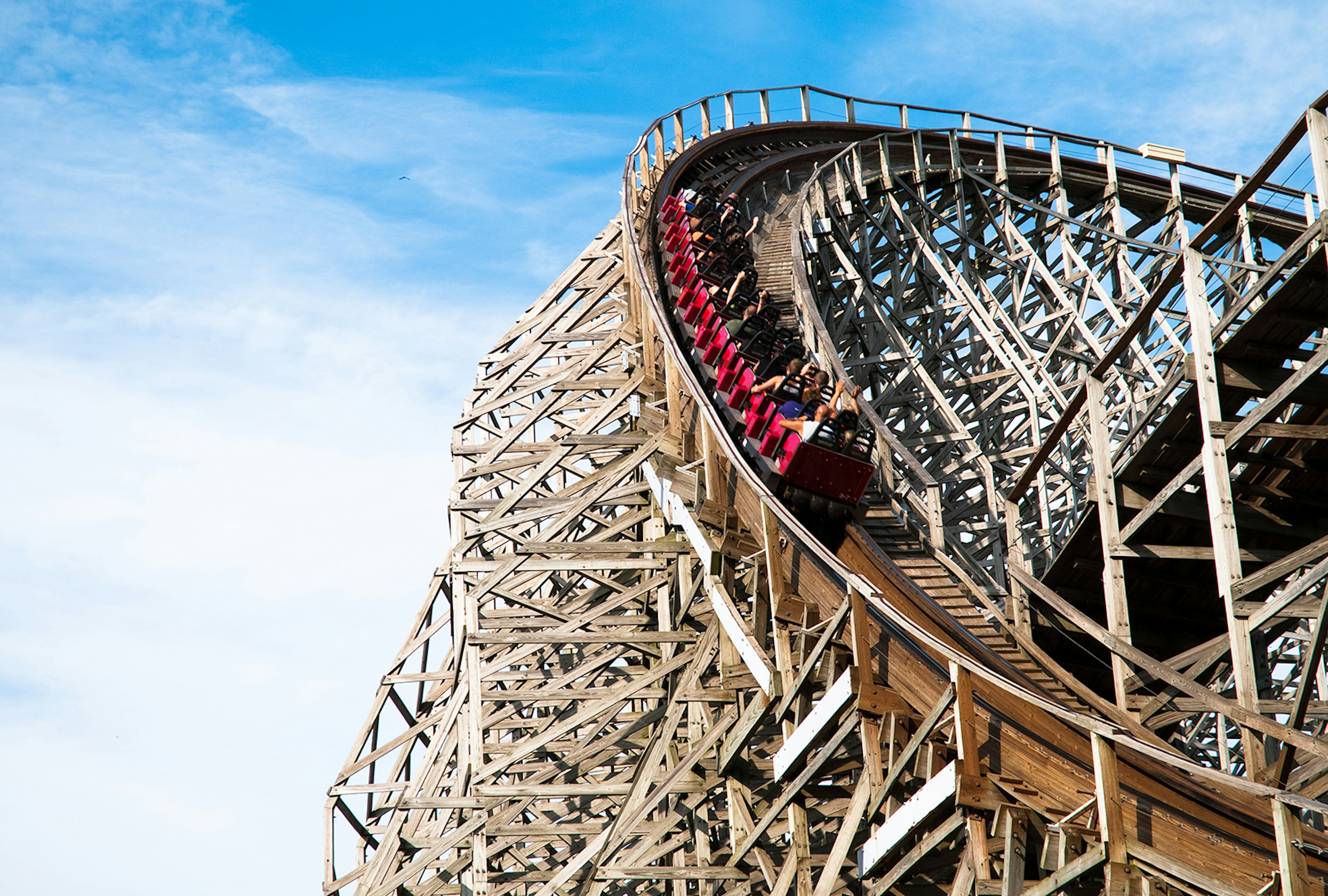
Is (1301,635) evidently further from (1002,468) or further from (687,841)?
(687,841)

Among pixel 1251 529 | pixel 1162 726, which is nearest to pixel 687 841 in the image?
pixel 1162 726

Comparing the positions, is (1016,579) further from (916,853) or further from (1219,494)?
(916,853)

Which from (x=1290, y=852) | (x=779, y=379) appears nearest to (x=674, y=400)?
(x=779, y=379)

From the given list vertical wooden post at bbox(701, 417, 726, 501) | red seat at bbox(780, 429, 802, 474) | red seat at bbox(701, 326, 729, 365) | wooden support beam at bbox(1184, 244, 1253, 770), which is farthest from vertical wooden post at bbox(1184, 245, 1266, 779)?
red seat at bbox(701, 326, 729, 365)

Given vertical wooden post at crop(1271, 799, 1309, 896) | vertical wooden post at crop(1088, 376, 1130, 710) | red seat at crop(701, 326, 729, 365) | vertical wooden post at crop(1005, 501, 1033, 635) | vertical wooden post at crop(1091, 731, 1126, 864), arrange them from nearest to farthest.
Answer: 1. vertical wooden post at crop(1271, 799, 1309, 896)
2. vertical wooden post at crop(1091, 731, 1126, 864)
3. vertical wooden post at crop(1088, 376, 1130, 710)
4. vertical wooden post at crop(1005, 501, 1033, 635)
5. red seat at crop(701, 326, 729, 365)

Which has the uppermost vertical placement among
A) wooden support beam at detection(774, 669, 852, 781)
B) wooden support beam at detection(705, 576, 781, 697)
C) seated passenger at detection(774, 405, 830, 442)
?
seated passenger at detection(774, 405, 830, 442)

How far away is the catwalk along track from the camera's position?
6879mm

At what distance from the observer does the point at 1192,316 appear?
346 inches

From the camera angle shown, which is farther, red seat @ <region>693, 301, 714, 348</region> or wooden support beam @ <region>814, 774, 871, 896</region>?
red seat @ <region>693, 301, 714, 348</region>

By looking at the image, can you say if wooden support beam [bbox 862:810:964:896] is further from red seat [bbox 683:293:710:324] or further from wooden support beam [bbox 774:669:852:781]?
red seat [bbox 683:293:710:324]

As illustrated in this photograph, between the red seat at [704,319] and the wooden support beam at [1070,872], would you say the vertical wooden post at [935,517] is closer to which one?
the red seat at [704,319]

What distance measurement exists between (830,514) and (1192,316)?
8.88 feet

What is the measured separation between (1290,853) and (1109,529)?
429 centimetres

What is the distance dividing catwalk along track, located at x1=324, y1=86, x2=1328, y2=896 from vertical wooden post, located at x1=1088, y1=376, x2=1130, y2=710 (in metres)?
0.03
